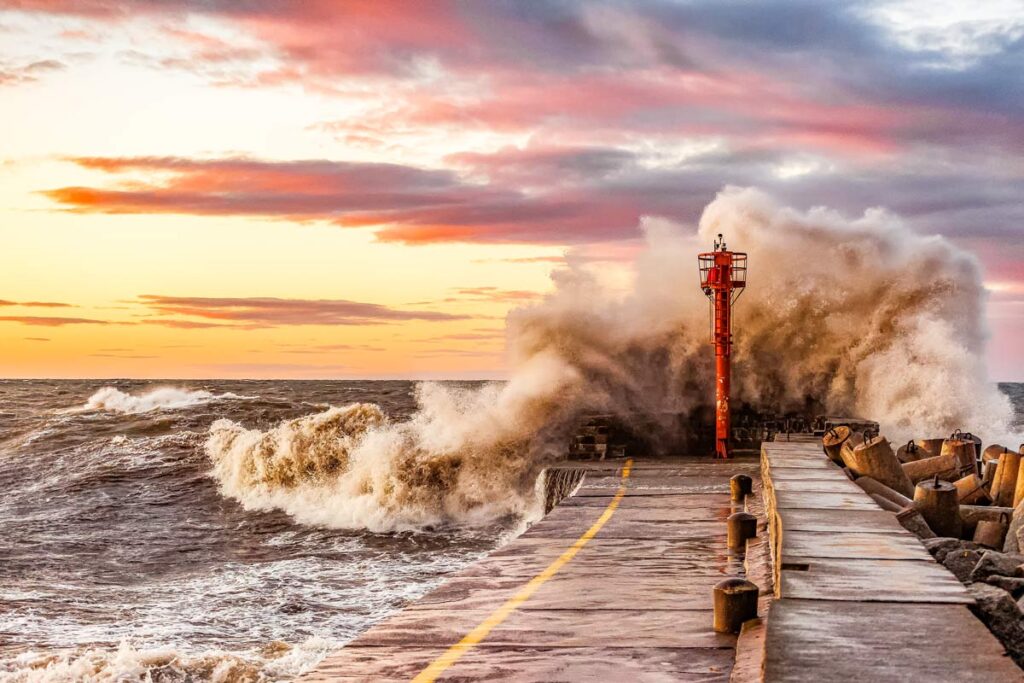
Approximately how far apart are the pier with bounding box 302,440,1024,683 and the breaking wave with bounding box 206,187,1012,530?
12745 millimetres

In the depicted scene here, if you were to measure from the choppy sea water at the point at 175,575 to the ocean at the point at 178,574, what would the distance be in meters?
0.03

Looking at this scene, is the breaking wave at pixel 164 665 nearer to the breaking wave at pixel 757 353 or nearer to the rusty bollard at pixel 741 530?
the rusty bollard at pixel 741 530

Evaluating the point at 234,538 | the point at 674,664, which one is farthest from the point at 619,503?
the point at 234,538

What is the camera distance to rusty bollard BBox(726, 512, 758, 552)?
31.4ft

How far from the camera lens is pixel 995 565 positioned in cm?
783

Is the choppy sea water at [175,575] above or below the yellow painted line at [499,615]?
below

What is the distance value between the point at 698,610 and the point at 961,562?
2154 millimetres

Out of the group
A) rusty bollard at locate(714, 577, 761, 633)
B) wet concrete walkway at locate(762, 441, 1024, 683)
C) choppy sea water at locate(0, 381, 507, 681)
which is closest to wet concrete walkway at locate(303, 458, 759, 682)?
→ rusty bollard at locate(714, 577, 761, 633)

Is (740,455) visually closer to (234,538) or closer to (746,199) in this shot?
(746,199)

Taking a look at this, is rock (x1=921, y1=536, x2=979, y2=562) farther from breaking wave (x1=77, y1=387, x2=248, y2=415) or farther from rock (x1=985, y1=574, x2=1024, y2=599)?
breaking wave (x1=77, y1=387, x2=248, y2=415)

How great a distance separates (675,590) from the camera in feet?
26.7

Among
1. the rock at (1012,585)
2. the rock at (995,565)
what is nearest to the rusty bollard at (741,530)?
the rock at (995,565)

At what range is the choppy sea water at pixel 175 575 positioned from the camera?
11.0 meters

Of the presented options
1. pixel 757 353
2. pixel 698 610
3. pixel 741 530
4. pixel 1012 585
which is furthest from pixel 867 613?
pixel 757 353
